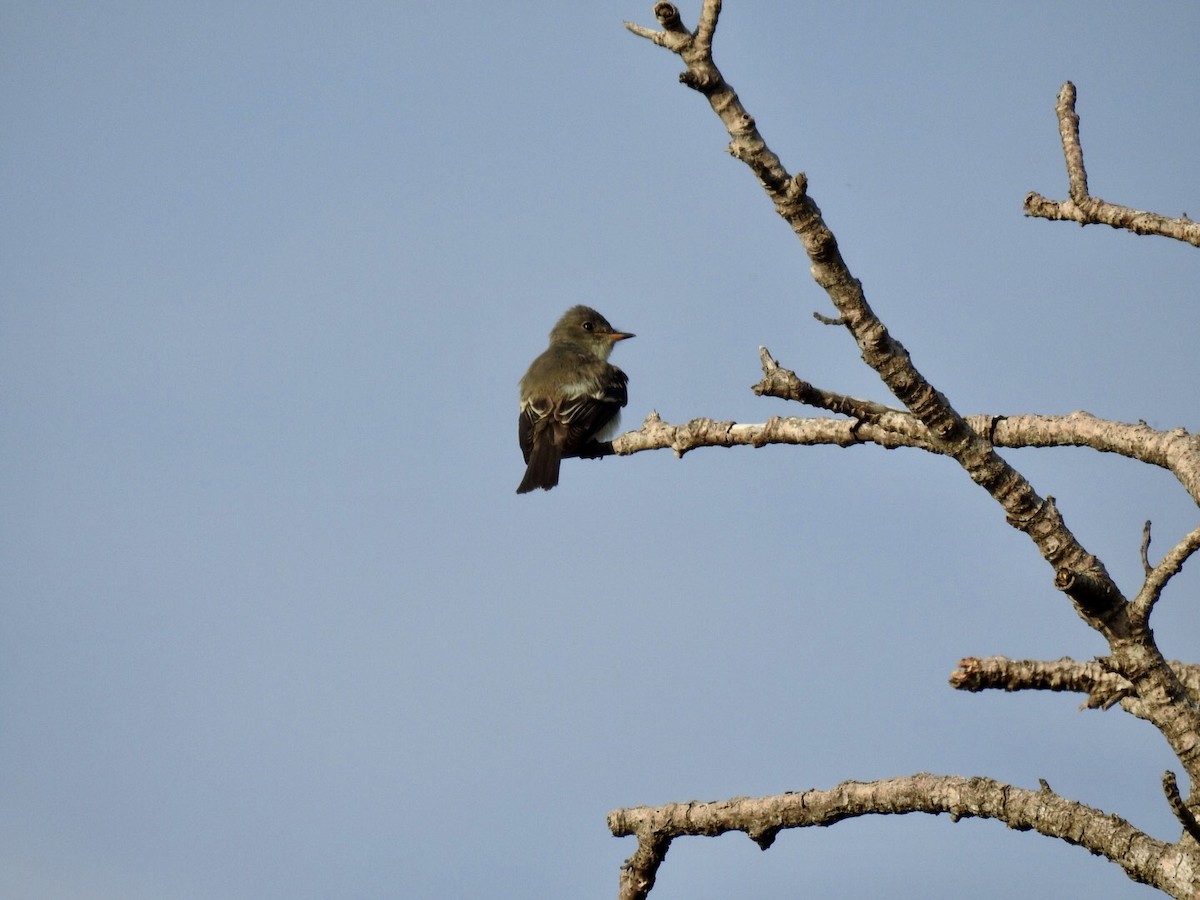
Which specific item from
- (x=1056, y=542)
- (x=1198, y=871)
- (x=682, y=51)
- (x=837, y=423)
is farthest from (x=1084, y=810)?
(x=682, y=51)

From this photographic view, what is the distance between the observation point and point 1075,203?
762 cm

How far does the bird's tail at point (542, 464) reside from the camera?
13766mm

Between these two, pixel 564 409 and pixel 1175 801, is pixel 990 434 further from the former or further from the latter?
pixel 564 409

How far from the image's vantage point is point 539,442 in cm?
1423

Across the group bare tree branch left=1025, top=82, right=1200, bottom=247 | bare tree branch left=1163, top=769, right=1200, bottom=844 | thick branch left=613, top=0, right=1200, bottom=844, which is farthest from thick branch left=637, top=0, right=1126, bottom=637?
bare tree branch left=1025, top=82, right=1200, bottom=247

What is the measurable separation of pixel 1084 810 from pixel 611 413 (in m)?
9.97

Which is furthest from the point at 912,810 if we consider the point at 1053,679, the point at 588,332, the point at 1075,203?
the point at 588,332

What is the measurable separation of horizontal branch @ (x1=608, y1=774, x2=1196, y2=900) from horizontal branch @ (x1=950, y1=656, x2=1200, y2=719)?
0.46m

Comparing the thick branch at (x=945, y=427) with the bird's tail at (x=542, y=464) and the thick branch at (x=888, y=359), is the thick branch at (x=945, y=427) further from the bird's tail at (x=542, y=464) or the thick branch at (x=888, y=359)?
the bird's tail at (x=542, y=464)

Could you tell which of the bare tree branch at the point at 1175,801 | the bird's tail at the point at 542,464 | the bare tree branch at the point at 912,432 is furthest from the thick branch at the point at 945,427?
Answer: the bird's tail at the point at 542,464

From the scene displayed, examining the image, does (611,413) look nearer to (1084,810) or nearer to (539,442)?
(539,442)

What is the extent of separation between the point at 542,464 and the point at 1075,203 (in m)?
7.21

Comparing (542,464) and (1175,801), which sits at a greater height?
(542,464)

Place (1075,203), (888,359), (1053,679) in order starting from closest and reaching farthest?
(1053,679) < (888,359) < (1075,203)
